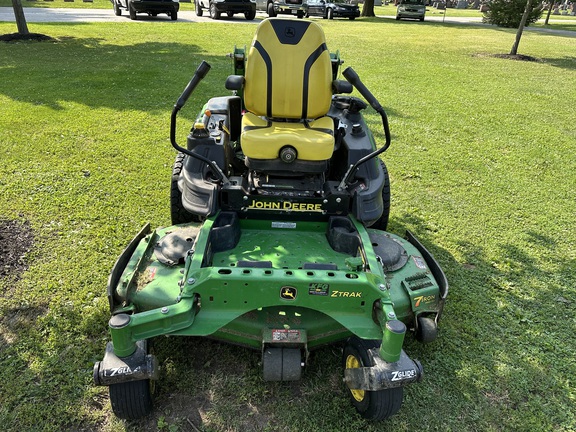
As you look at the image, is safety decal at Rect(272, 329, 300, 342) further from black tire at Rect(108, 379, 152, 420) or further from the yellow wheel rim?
black tire at Rect(108, 379, 152, 420)

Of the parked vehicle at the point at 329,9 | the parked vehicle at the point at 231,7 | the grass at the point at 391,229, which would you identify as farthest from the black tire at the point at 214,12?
the grass at the point at 391,229

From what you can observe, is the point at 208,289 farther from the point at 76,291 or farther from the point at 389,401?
the point at 76,291

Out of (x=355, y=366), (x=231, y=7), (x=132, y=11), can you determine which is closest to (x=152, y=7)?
(x=132, y=11)

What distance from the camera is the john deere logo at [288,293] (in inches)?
108

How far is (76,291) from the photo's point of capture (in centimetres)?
386

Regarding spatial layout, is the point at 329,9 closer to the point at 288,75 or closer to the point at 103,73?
the point at 103,73

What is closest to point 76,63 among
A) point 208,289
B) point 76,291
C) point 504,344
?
point 76,291

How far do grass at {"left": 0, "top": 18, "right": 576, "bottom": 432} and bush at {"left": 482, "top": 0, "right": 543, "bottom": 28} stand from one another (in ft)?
57.9

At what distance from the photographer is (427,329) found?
127 inches

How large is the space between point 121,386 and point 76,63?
10685mm

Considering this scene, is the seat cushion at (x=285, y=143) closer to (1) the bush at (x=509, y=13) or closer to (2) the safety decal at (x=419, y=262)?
(2) the safety decal at (x=419, y=262)

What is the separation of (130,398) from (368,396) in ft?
4.59

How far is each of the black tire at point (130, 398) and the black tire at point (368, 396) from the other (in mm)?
1255

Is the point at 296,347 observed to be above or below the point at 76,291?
above
